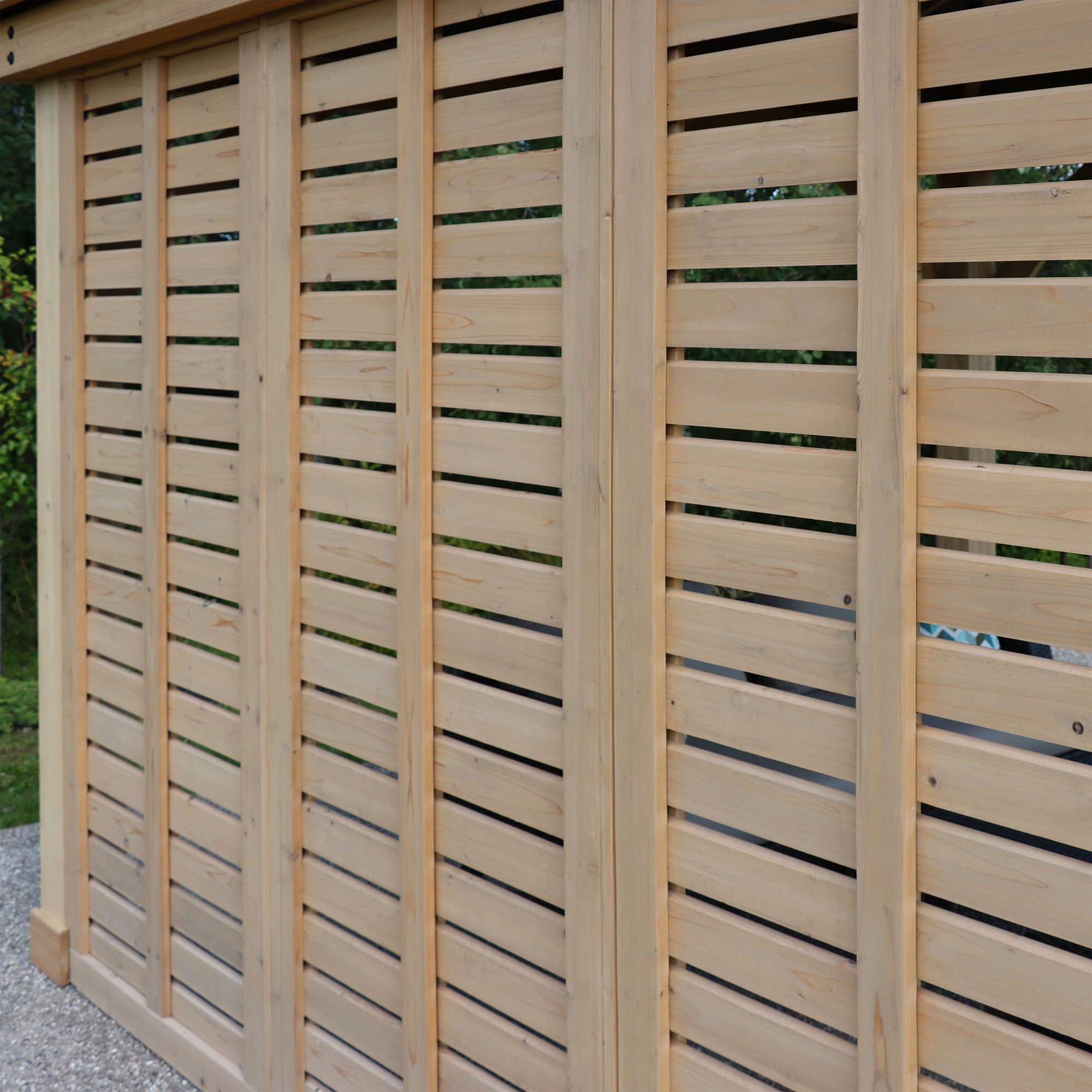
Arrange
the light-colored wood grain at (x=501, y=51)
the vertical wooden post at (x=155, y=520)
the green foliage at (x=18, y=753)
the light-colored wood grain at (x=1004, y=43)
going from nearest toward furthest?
the light-colored wood grain at (x=1004, y=43) → the light-colored wood grain at (x=501, y=51) → the vertical wooden post at (x=155, y=520) → the green foliage at (x=18, y=753)

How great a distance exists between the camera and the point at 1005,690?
171 cm

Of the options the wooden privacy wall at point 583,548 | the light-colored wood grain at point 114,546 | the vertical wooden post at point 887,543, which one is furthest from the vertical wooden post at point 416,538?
the light-colored wood grain at point 114,546

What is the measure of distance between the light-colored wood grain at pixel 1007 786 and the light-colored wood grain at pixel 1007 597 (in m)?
0.17

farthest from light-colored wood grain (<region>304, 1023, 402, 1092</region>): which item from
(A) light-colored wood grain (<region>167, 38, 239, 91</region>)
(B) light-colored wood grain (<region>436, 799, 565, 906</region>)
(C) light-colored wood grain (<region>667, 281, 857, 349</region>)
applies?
(A) light-colored wood grain (<region>167, 38, 239, 91</region>)

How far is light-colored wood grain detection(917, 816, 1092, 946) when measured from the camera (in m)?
A: 1.65

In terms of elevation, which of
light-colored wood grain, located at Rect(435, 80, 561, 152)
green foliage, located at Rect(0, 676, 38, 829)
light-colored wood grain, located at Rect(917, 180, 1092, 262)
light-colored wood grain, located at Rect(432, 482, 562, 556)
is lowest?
green foliage, located at Rect(0, 676, 38, 829)

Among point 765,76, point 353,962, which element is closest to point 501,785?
point 353,962

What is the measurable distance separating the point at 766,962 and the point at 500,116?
1.67 meters

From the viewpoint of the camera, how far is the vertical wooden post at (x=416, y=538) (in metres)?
2.56

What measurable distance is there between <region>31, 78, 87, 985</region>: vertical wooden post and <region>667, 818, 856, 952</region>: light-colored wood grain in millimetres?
2465

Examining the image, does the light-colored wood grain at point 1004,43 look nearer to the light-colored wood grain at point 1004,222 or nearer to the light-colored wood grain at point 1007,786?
the light-colored wood grain at point 1004,222

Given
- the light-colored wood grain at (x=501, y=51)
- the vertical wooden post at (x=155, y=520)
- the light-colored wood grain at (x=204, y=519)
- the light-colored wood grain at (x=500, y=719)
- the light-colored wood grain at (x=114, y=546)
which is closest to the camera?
the light-colored wood grain at (x=501, y=51)

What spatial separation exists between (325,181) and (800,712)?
1728mm

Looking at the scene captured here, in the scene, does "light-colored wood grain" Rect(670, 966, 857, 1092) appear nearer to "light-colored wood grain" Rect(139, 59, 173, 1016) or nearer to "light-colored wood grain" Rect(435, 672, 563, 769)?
"light-colored wood grain" Rect(435, 672, 563, 769)
